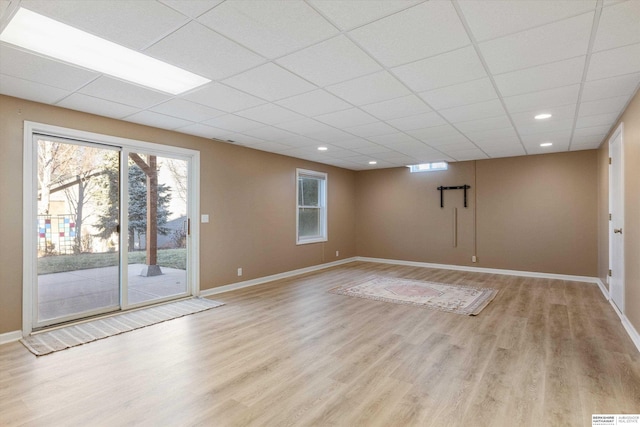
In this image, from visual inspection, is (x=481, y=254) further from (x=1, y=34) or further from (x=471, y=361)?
(x=1, y=34)

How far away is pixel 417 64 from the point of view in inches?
99.7

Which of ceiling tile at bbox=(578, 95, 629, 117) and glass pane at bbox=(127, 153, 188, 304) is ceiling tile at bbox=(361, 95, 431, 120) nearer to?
ceiling tile at bbox=(578, 95, 629, 117)

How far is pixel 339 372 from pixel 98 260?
3.24 meters

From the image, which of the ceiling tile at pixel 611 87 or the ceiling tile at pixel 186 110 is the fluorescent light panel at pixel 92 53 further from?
the ceiling tile at pixel 611 87

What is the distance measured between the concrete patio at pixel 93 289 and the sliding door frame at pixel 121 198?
119mm

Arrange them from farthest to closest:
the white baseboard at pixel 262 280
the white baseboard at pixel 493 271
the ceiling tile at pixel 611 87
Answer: the white baseboard at pixel 493 271 → the white baseboard at pixel 262 280 → the ceiling tile at pixel 611 87

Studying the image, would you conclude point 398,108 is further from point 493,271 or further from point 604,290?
point 493,271

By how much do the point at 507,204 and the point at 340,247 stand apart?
386 centimetres

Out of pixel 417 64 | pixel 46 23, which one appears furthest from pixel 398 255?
pixel 46 23

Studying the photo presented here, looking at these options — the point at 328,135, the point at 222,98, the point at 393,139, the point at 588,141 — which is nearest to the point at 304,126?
the point at 328,135

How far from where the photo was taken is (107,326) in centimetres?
358

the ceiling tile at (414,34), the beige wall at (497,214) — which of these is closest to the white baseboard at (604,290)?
the beige wall at (497,214)

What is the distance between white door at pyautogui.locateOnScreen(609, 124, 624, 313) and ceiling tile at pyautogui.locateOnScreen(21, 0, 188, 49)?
4.87m

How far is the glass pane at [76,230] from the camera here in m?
3.53
